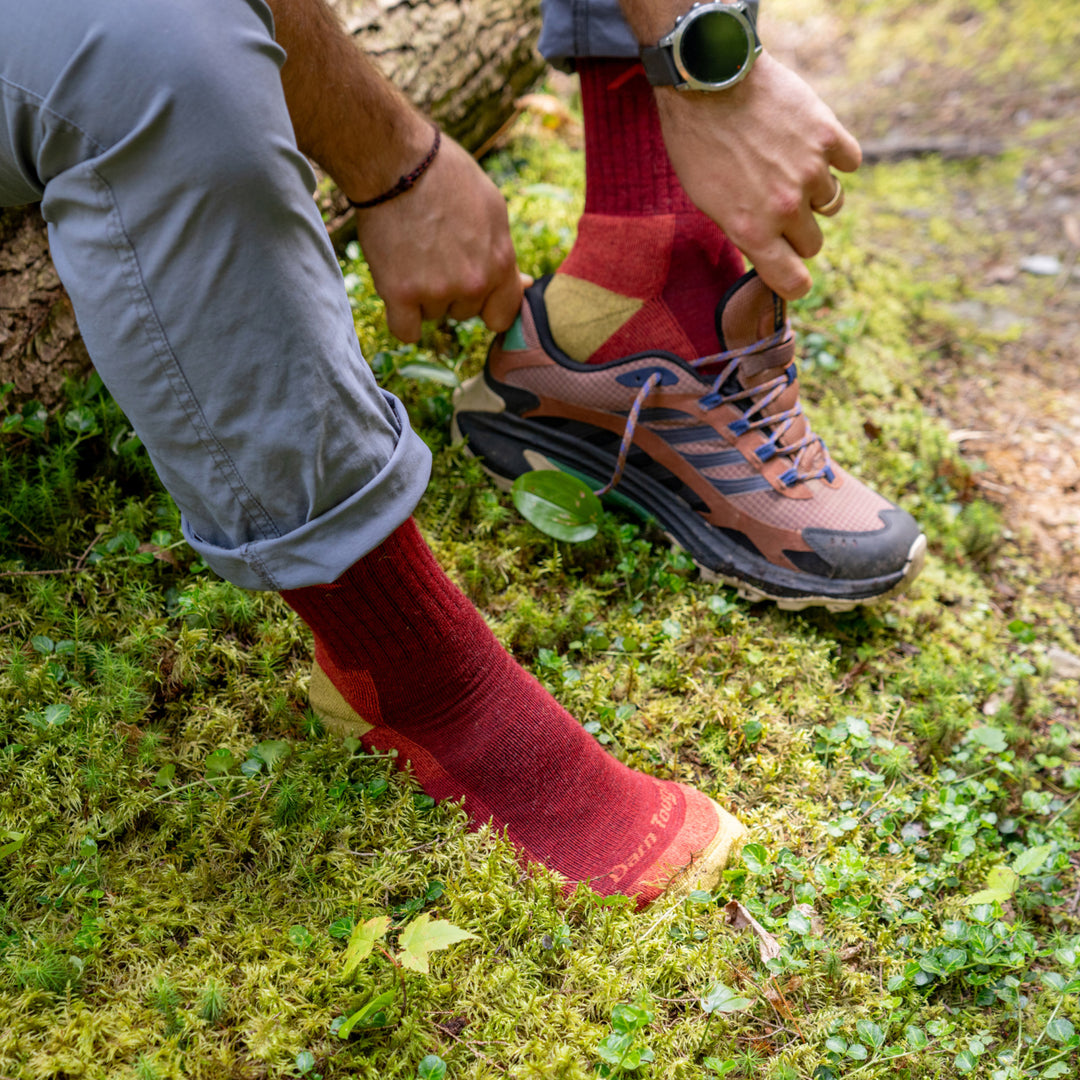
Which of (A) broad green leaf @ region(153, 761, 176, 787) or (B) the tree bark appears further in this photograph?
(B) the tree bark

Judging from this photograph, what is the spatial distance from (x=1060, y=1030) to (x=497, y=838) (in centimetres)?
87

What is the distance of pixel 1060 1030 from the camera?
126cm

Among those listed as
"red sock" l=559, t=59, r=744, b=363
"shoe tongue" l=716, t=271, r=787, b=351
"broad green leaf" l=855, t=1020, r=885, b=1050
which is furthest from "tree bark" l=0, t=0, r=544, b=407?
"broad green leaf" l=855, t=1020, r=885, b=1050

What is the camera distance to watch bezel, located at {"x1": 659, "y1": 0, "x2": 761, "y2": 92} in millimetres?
1486

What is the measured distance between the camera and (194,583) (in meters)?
1.68

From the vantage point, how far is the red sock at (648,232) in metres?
1.85

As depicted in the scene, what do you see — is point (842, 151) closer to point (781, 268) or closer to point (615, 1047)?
point (781, 268)

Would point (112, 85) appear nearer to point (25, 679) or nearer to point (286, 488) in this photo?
point (286, 488)

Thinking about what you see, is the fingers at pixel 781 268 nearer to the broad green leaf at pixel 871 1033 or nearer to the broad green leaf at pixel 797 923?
the broad green leaf at pixel 797 923

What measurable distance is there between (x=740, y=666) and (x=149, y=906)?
1155mm

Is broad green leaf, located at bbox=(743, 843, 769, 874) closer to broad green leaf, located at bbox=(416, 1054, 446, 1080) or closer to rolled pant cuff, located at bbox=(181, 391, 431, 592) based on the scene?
broad green leaf, located at bbox=(416, 1054, 446, 1080)

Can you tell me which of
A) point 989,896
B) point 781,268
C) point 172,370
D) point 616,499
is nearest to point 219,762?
point 172,370

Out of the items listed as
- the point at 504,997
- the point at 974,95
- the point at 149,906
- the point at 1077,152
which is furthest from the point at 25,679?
the point at 974,95

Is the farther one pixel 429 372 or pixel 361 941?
pixel 429 372
